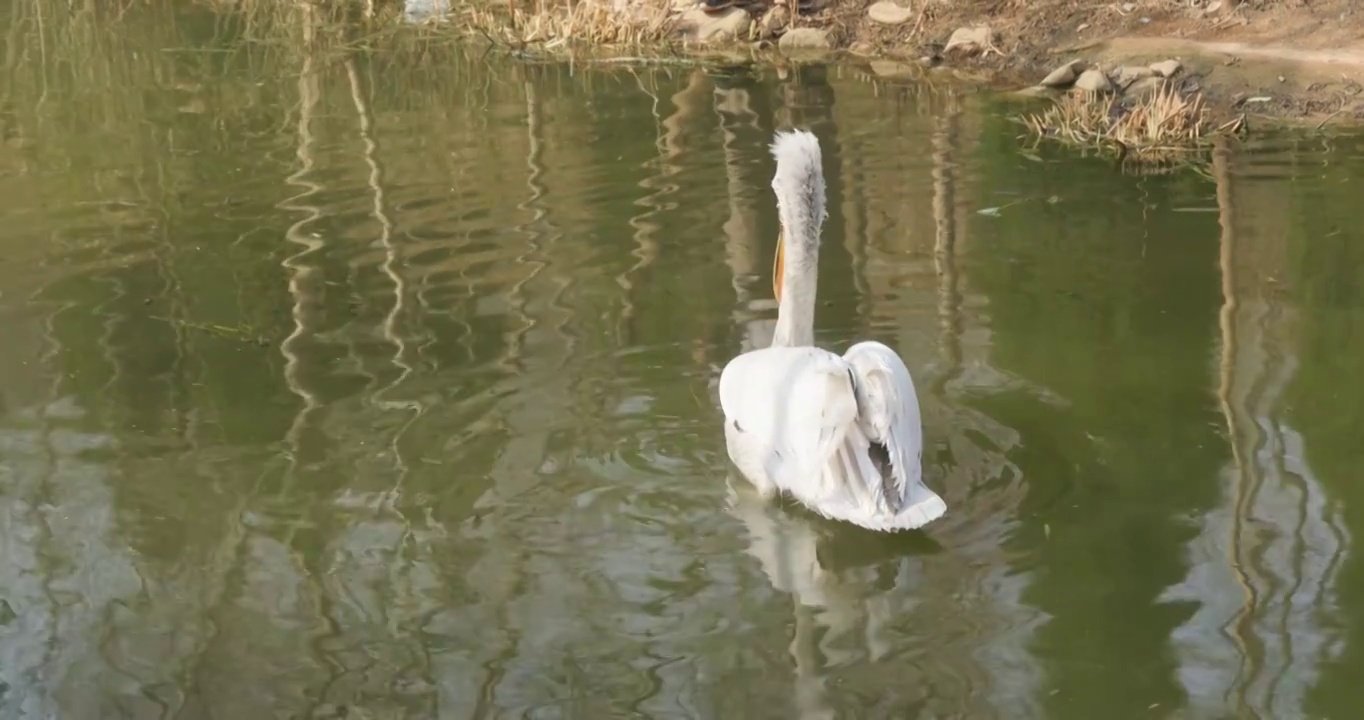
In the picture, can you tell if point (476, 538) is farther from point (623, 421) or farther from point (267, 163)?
point (267, 163)

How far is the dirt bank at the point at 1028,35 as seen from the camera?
1276 centimetres

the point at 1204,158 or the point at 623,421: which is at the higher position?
the point at 1204,158

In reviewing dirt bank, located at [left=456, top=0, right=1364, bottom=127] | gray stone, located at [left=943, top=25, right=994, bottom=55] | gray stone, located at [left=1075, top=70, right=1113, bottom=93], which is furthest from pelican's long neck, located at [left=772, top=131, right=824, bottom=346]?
gray stone, located at [left=943, top=25, right=994, bottom=55]

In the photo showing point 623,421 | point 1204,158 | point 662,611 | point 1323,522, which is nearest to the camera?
point 662,611

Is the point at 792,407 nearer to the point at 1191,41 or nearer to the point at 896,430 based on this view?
the point at 896,430

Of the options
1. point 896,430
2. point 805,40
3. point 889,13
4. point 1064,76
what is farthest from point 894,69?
point 896,430

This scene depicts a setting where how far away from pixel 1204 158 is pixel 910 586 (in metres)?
6.45

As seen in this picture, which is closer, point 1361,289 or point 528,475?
point 528,475

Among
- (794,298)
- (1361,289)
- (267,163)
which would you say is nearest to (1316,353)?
(1361,289)

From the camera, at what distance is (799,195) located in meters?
6.97

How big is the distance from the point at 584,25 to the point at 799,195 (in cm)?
949

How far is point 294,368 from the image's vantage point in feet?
25.7

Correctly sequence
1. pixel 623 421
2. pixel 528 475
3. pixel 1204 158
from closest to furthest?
pixel 528 475 → pixel 623 421 → pixel 1204 158

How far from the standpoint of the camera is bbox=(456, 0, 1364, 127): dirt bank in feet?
41.9
